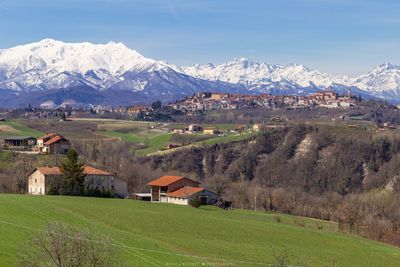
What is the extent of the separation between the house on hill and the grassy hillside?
16.0m

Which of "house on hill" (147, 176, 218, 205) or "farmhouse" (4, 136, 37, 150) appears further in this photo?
"farmhouse" (4, 136, 37, 150)

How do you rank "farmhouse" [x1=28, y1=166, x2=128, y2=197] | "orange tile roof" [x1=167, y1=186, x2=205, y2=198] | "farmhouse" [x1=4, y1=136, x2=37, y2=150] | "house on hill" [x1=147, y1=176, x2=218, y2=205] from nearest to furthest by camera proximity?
"farmhouse" [x1=28, y1=166, x2=128, y2=197]
"orange tile roof" [x1=167, y1=186, x2=205, y2=198]
"house on hill" [x1=147, y1=176, x2=218, y2=205]
"farmhouse" [x1=4, y1=136, x2=37, y2=150]

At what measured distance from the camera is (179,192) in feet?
A: 261

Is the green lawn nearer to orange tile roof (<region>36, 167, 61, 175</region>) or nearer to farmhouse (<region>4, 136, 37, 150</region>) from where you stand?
farmhouse (<region>4, 136, 37, 150</region>)

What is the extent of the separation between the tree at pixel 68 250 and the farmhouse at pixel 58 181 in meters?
47.3

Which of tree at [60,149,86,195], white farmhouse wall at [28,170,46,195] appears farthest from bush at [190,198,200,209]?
white farmhouse wall at [28,170,46,195]

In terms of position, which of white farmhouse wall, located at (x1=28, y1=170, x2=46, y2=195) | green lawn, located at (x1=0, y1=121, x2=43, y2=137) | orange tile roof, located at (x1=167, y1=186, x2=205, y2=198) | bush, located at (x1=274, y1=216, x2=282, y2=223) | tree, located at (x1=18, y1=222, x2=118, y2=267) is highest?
green lawn, located at (x1=0, y1=121, x2=43, y2=137)

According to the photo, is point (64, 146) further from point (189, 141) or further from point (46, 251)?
point (46, 251)

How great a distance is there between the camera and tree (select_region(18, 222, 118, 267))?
22.7 m

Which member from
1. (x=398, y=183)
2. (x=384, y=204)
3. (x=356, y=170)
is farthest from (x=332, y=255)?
(x=356, y=170)

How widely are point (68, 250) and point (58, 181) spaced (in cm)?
4986

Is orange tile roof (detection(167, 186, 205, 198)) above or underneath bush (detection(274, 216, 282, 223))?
above

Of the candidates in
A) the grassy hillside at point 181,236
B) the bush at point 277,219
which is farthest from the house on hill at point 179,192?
the grassy hillside at point 181,236

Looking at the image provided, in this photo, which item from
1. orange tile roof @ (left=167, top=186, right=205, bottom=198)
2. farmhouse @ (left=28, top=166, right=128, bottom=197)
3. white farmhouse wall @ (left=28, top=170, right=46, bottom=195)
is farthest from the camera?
orange tile roof @ (left=167, top=186, right=205, bottom=198)
